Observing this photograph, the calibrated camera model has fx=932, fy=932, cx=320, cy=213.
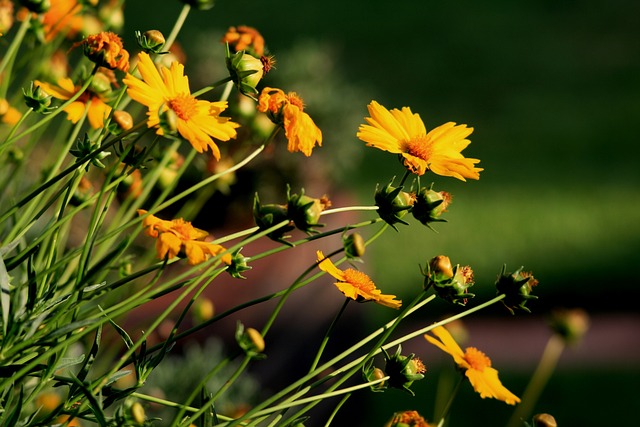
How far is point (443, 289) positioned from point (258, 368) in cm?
148

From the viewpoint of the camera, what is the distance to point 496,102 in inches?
212

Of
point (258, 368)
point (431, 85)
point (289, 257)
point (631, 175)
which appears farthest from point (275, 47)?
point (258, 368)

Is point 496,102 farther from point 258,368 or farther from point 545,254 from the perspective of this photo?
point 258,368

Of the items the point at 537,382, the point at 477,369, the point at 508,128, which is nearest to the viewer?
the point at 477,369

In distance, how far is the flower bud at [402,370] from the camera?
2.11 ft

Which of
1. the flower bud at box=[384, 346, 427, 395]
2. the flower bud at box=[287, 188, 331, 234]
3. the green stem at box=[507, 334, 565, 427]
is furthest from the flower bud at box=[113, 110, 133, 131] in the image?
the green stem at box=[507, 334, 565, 427]

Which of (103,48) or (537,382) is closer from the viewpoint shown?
(103,48)

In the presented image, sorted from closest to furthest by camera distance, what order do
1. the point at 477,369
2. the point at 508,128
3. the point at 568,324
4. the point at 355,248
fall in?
the point at 355,248, the point at 477,369, the point at 568,324, the point at 508,128

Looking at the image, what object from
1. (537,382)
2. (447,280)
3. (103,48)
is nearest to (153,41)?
(103,48)

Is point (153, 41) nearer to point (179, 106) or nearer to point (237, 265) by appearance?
point (179, 106)

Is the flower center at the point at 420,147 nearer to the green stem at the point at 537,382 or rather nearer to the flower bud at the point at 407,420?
the flower bud at the point at 407,420

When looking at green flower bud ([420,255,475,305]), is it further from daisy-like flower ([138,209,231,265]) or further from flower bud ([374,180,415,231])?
daisy-like flower ([138,209,231,265])

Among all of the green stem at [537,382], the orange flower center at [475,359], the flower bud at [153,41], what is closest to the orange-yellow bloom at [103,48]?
the flower bud at [153,41]

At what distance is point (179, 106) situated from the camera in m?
0.64
